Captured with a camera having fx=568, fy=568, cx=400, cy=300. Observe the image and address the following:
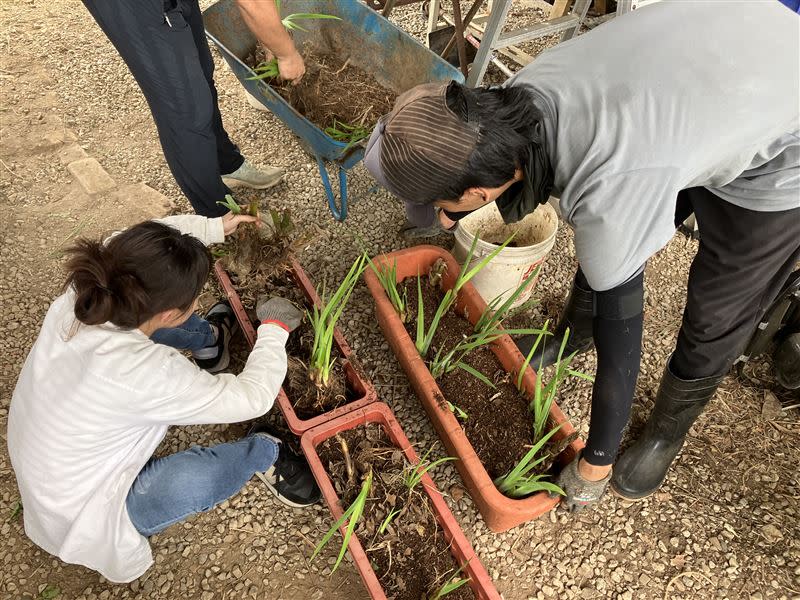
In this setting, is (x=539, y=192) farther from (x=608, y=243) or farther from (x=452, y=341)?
(x=452, y=341)

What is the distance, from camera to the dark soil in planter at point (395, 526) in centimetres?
154

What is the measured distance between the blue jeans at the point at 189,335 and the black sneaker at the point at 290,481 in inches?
16.6

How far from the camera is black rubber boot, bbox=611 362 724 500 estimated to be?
5.83 ft

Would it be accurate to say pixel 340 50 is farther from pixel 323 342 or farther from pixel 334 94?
pixel 323 342

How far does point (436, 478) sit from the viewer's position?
1.92 metres

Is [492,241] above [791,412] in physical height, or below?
above

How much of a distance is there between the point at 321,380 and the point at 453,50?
2.43m

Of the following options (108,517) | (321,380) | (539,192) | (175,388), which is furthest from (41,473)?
(539,192)

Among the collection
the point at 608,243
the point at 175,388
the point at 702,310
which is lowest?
the point at 175,388

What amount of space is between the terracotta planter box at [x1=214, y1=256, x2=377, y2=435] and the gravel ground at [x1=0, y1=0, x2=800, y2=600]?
304 mm

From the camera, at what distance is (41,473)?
139 cm

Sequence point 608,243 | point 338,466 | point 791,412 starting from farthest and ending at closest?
point 791,412, point 338,466, point 608,243

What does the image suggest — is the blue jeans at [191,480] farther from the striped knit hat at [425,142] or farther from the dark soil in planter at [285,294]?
the striped knit hat at [425,142]

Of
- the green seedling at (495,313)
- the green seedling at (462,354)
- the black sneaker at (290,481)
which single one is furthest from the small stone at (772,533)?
the black sneaker at (290,481)
